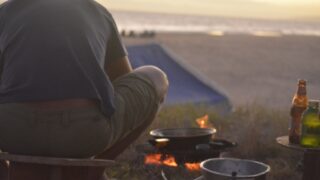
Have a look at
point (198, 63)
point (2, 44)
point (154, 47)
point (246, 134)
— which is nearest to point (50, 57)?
point (2, 44)

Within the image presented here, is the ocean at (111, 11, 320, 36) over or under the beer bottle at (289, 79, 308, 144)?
under

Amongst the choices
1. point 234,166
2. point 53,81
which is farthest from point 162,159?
point 53,81

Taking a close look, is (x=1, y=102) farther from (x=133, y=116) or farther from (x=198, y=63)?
(x=198, y=63)

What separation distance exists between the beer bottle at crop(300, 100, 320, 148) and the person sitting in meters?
1.45

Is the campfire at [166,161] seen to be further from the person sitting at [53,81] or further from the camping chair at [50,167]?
the person sitting at [53,81]

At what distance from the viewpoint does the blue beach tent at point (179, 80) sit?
8.09 metres

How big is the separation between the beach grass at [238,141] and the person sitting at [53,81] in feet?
5.02

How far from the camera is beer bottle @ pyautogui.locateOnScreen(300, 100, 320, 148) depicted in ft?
12.1

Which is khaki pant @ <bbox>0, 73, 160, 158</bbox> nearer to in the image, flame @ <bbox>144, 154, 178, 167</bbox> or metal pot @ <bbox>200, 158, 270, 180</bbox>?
metal pot @ <bbox>200, 158, 270, 180</bbox>

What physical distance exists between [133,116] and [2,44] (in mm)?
922

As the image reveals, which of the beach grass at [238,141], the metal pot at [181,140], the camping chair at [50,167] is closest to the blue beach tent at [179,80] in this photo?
the beach grass at [238,141]

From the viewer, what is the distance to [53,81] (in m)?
2.88

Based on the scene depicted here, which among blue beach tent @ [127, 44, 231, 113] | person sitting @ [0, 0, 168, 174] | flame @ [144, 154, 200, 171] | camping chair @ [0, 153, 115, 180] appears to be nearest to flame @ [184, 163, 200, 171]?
flame @ [144, 154, 200, 171]

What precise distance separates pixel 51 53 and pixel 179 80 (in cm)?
557
